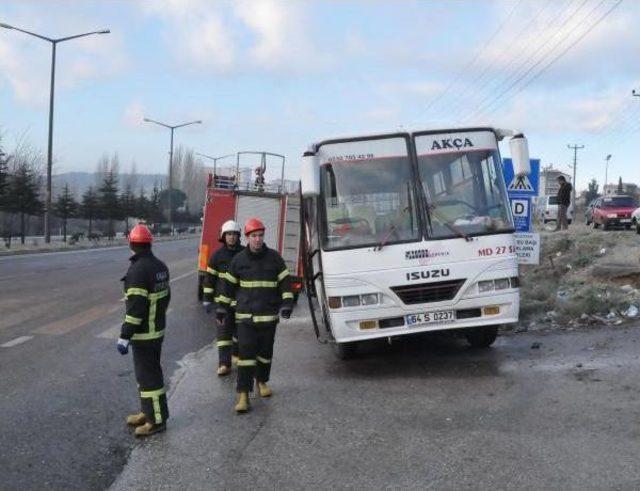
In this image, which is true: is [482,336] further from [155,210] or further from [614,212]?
[155,210]

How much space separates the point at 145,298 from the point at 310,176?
2483 mm

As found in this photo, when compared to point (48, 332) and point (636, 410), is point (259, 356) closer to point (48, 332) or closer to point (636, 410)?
point (636, 410)

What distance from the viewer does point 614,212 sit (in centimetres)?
2905

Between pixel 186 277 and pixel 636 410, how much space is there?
16887 millimetres

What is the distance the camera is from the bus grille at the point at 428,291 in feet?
24.7

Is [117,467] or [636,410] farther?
[636,410]

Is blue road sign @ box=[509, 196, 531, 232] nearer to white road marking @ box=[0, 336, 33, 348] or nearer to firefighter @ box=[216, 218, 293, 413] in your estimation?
firefighter @ box=[216, 218, 293, 413]

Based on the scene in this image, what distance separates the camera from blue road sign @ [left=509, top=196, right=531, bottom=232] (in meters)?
10.6

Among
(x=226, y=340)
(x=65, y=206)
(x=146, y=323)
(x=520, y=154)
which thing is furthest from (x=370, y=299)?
(x=65, y=206)

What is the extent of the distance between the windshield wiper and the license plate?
0.82 m

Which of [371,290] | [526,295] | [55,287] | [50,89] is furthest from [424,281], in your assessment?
[50,89]

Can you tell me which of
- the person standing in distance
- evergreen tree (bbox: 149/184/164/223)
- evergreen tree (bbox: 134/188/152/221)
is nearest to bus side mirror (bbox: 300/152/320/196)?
the person standing in distance

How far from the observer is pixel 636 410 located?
583 centimetres

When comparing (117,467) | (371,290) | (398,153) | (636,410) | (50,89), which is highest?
(50,89)
